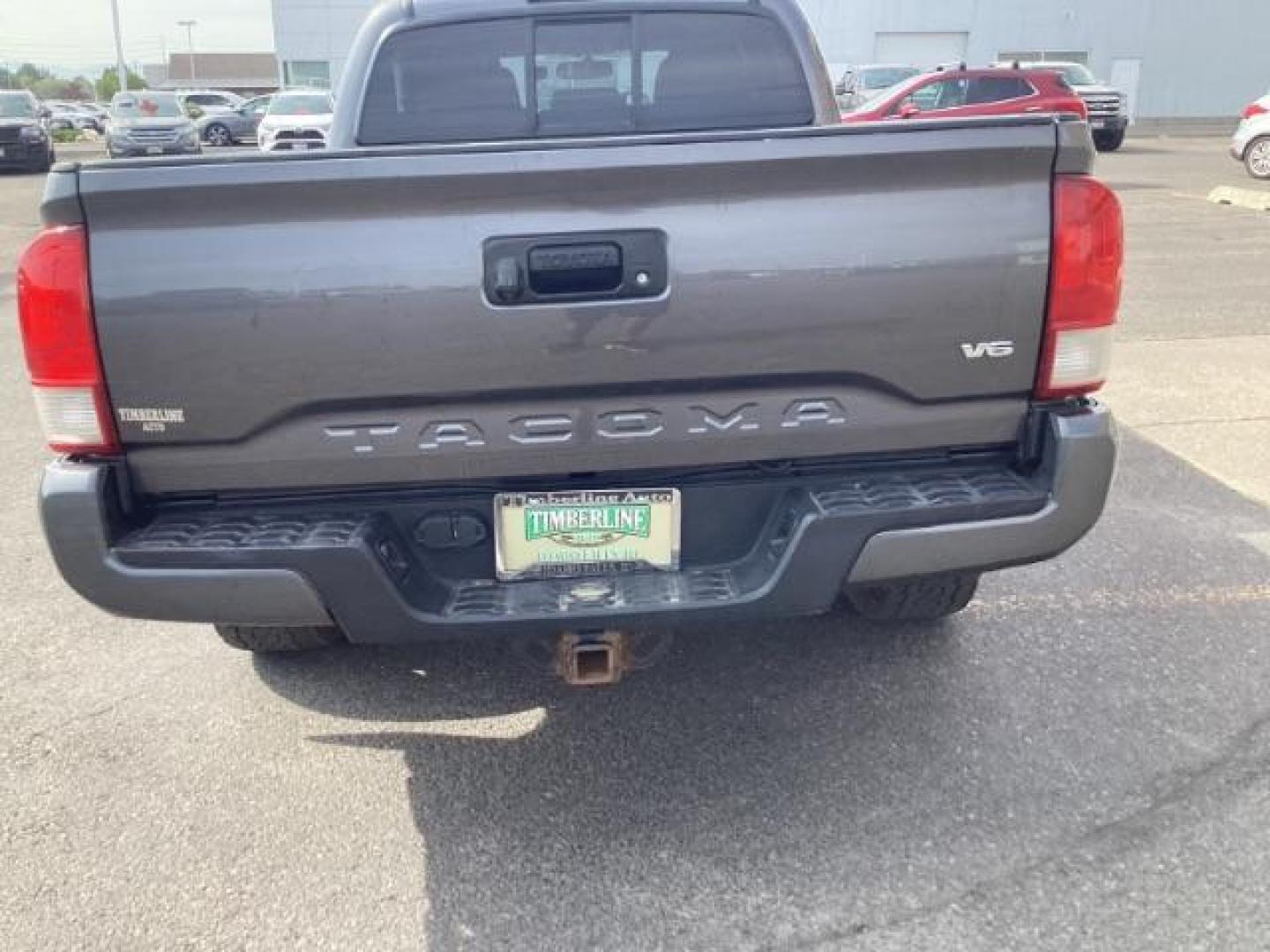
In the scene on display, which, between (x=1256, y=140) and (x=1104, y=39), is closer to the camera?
(x=1256, y=140)

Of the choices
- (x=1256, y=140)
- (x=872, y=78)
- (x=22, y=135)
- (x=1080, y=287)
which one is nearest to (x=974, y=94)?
(x=1256, y=140)

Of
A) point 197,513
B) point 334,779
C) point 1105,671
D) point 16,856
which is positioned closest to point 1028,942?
point 1105,671

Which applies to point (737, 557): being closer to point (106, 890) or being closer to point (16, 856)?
point (106, 890)

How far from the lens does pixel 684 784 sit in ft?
9.72

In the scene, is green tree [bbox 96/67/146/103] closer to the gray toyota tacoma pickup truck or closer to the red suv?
the red suv

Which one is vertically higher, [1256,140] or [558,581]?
[558,581]

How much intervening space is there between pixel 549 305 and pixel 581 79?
193cm

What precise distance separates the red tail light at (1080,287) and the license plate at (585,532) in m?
0.93

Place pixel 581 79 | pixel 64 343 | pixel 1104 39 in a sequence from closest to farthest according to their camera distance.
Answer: pixel 64 343 < pixel 581 79 < pixel 1104 39

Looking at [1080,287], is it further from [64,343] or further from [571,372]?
[64,343]

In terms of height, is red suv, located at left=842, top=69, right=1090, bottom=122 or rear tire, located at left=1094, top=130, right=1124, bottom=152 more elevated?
red suv, located at left=842, top=69, right=1090, bottom=122

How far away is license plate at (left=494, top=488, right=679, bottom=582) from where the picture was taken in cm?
251

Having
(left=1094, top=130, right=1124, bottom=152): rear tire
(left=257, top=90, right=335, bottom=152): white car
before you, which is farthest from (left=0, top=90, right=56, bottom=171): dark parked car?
(left=1094, top=130, right=1124, bottom=152): rear tire

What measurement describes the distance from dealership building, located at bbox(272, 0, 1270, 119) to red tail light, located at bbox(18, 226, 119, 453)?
3756 cm
